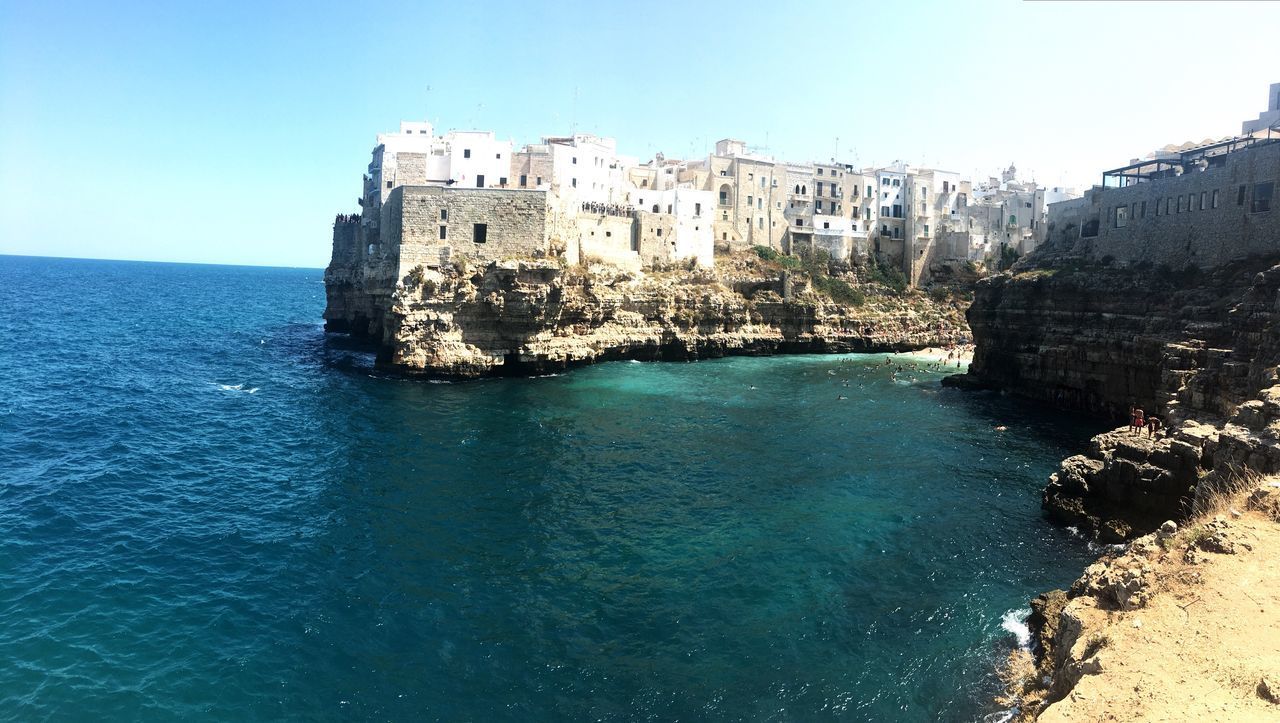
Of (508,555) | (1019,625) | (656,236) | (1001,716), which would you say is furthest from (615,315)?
(1001,716)

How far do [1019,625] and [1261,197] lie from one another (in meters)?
28.6

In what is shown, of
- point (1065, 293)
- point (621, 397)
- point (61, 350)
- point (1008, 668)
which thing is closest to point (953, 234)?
point (1065, 293)

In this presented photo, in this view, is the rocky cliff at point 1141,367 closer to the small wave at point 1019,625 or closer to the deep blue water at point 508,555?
the deep blue water at point 508,555

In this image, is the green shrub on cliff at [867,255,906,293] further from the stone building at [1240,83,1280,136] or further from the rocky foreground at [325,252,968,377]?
the stone building at [1240,83,1280,136]

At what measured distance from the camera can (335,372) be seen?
48562 mm

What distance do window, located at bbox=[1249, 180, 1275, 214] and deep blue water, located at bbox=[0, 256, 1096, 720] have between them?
39.9ft

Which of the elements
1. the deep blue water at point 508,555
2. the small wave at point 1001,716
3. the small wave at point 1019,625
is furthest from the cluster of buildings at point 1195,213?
the small wave at point 1001,716

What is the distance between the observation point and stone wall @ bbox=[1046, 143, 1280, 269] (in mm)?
32844

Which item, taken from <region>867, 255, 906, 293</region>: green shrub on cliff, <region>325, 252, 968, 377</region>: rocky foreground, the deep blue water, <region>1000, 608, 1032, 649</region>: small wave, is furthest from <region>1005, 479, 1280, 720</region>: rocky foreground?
<region>867, 255, 906, 293</region>: green shrub on cliff

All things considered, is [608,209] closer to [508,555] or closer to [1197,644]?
[508,555]

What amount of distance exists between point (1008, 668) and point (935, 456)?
55.5 ft

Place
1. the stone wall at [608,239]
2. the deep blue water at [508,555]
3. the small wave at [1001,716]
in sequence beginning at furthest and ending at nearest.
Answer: the stone wall at [608,239], the deep blue water at [508,555], the small wave at [1001,716]

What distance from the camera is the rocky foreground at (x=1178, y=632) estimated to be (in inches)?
340

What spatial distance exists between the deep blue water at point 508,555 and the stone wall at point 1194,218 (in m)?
10.5
